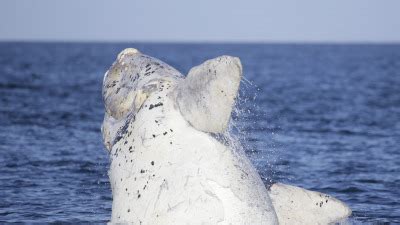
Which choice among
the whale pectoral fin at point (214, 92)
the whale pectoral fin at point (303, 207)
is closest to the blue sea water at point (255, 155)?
the whale pectoral fin at point (214, 92)

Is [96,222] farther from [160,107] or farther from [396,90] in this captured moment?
[396,90]

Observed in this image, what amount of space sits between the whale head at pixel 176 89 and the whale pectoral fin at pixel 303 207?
1670mm

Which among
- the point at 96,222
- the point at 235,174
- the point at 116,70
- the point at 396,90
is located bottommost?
the point at 96,222

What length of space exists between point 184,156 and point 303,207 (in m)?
2.00

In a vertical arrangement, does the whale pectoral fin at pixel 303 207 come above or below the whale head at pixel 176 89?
below

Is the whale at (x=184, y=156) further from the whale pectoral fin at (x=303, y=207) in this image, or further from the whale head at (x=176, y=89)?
the whale pectoral fin at (x=303, y=207)

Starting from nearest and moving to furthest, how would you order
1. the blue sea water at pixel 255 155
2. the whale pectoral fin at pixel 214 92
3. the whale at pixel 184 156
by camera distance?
the whale pectoral fin at pixel 214 92 < the whale at pixel 184 156 < the blue sea water at pixel 255 155

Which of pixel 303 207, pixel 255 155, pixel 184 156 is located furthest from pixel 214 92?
pixel 255 155

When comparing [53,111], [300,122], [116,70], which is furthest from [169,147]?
[53,111]

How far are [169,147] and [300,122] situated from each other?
19.4 meters

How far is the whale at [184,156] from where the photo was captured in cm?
899

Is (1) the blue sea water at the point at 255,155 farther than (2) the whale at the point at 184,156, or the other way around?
(1) the blue sea water at the point at 255,155

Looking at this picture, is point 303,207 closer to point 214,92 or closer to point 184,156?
point 184,156

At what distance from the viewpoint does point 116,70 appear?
10750mm
